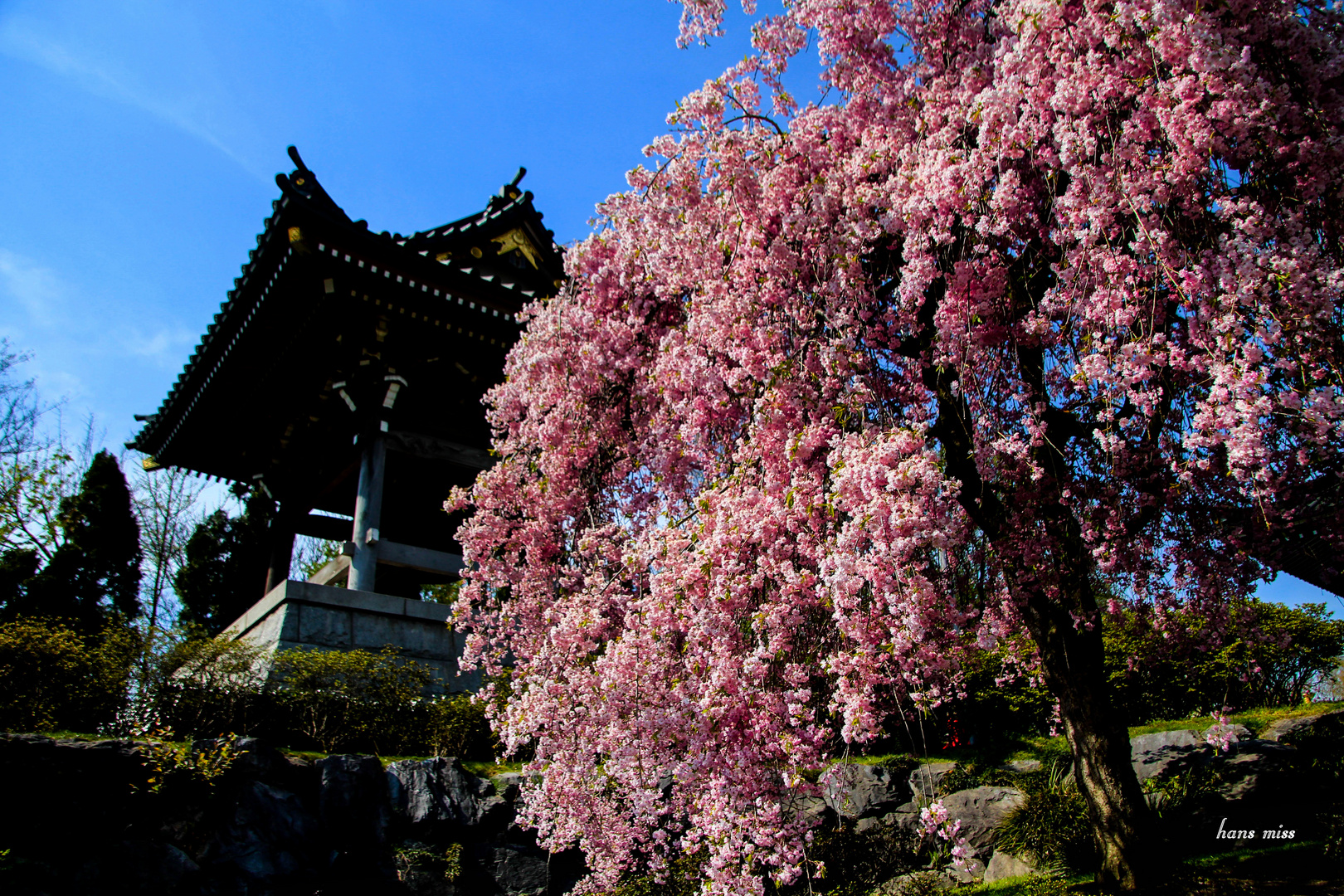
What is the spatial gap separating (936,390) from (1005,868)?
4.49 metres

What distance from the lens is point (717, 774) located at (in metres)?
4.71

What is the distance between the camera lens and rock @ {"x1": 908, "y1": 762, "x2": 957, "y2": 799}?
25.2 ft

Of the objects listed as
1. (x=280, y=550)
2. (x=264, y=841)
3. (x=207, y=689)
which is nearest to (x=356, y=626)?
(x=207, y=689)

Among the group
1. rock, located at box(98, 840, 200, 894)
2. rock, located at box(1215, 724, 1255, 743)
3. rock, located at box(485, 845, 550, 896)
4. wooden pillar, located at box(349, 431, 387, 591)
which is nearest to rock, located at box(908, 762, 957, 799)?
rock, located at box(1215, 724, 1255, 743)

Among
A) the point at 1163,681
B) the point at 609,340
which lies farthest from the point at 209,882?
the point at 1163,681

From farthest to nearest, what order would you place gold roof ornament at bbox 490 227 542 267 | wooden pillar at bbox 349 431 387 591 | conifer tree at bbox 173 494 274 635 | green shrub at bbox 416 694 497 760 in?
conifer tree at bbox 173 494 274 635 → gold roof ornament at bbox 490 227 542 267 → wooden pillar at bbox 349 431 387 591 → green shrub at bbox 416 694 497 760

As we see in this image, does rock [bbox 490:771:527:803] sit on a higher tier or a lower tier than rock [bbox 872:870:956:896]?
higher

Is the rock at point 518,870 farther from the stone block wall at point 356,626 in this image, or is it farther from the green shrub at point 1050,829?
the green shrub at point 1050,829

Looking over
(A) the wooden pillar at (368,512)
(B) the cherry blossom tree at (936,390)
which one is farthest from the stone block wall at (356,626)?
(B) the cherry blossom tree at (936,390)

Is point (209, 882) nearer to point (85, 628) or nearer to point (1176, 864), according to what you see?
point (1176, 864)

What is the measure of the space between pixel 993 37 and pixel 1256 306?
3133 mm

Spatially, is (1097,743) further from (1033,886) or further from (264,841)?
(264,841)

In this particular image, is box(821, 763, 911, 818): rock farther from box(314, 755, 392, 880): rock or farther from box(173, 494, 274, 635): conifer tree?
box(173, 494, 274, 635): conifer tree

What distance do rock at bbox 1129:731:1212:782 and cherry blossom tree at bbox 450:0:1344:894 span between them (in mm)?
2610
